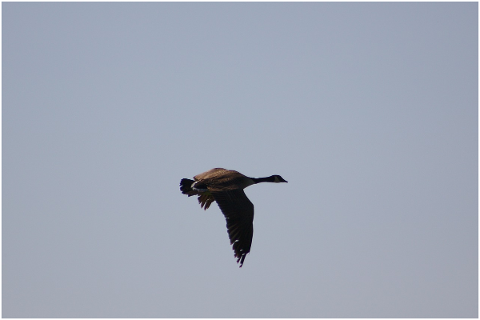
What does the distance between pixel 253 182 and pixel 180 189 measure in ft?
9.42

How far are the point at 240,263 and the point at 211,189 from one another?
9.02 feet

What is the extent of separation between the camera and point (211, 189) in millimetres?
36719

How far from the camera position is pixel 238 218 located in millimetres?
36125

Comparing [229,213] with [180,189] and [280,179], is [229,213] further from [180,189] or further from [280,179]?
[280,179]

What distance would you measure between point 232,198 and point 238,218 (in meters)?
0.77

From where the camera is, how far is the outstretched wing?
35.9 metres

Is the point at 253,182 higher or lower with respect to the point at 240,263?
higher

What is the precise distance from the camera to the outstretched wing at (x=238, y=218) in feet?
118

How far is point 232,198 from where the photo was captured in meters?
36.5

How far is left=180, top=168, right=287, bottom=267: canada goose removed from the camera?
35969 millimetres

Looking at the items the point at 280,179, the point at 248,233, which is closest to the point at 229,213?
the point at 248,233

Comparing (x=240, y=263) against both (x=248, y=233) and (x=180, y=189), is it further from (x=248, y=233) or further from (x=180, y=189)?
(x=180, y=189)

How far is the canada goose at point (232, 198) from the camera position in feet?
118

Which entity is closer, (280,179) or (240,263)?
(240,263)
